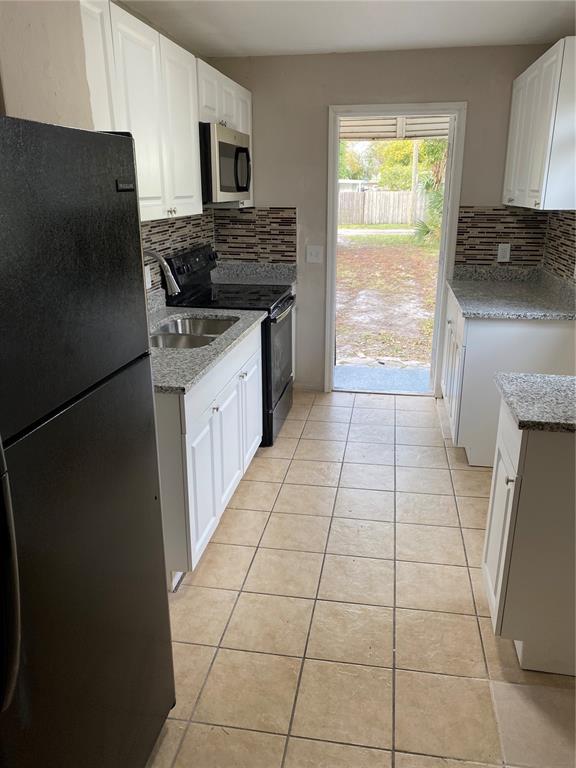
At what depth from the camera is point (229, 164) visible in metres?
3.55

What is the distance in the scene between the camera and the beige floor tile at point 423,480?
311cm

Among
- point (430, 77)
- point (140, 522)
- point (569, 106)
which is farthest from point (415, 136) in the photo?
point (140, 522)

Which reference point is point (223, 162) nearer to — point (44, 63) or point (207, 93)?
point (207, 93)

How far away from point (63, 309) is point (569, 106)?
291 cm

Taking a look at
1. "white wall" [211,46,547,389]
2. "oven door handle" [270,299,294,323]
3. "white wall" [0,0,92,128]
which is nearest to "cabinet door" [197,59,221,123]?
"white wall" [211,46,547,389]

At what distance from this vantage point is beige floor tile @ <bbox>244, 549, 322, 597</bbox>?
7.66 feet

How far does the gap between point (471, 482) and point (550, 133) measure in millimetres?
1883

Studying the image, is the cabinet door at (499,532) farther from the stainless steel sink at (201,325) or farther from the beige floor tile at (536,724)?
the stainless steel sink at (201,325)

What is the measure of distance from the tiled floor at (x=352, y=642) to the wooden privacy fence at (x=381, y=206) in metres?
2.60

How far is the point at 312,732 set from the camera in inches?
67.3

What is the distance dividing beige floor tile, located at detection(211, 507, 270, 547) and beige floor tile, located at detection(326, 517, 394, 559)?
344mm

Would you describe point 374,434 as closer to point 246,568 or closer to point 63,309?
point 246,568

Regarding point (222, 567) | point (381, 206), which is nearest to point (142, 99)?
point (222, 567)

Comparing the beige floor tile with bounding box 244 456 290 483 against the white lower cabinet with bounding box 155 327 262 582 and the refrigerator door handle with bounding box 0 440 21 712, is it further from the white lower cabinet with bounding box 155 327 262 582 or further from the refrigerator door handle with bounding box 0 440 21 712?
the refrigerator door handle with bounding box 0 440 21 712
